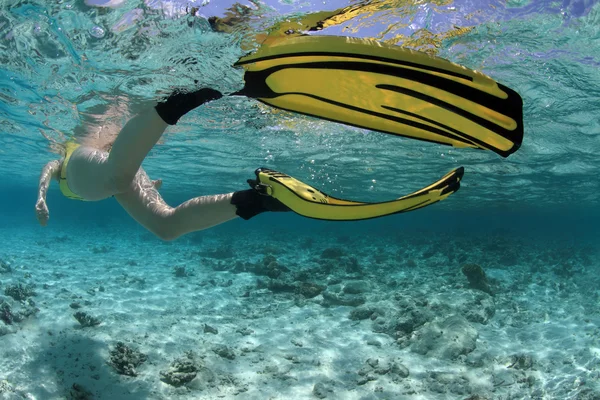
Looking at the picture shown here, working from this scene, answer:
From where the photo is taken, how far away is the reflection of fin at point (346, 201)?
3236mm

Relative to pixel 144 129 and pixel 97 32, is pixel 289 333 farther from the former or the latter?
pixel 97 32

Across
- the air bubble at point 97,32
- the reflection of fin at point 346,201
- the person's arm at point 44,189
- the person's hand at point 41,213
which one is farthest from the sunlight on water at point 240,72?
the person's hand at point 41,213

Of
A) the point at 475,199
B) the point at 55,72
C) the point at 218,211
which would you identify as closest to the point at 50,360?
the point at 218,211

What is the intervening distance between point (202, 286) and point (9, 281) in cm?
775

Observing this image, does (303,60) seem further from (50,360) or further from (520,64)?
(520,64)

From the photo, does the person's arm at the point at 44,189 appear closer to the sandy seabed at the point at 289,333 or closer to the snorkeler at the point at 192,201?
the snorkeler at the point at 192,201

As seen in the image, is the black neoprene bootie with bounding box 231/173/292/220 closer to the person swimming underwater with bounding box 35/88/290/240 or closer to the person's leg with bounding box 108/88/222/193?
the person swimming underwater with bounding box 35/88/290/240

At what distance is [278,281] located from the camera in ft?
46.8

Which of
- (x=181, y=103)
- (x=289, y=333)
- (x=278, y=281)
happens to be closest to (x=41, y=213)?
(x=181, y=103)

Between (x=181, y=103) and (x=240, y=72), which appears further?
(x=240, y=72)

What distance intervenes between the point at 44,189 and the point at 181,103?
3.85 meters

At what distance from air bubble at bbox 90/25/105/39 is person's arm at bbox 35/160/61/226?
3173mm

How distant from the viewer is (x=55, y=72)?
388 inches

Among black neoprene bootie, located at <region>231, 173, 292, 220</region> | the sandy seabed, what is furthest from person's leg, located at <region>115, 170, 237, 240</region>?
the sandy seabed
